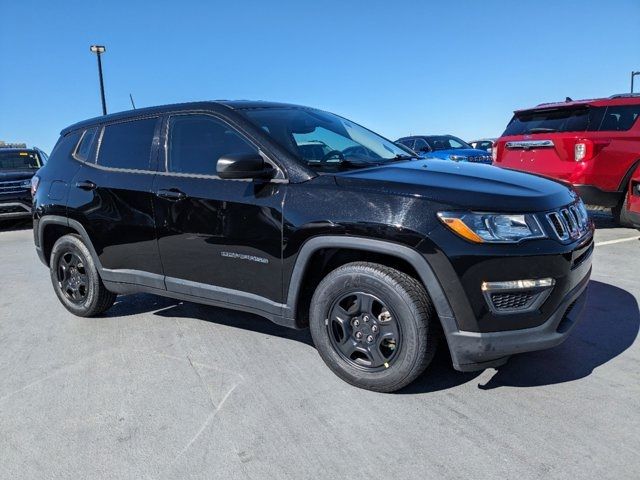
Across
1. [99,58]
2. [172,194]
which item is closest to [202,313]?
[172,194]

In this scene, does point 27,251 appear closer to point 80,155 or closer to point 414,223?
point 80,155

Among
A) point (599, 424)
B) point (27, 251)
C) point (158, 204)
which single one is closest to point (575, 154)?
point (599, 424)

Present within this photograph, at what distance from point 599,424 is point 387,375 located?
1097mm

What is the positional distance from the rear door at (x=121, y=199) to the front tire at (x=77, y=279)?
0.74 feet

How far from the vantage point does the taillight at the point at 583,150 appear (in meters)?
7.14

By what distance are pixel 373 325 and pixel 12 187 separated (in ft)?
34.8

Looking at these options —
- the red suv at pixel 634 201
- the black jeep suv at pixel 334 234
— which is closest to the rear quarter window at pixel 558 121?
the red suv at pixel 634 201

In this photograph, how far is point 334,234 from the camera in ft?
9.62

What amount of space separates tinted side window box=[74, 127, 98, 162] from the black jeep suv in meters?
0.04

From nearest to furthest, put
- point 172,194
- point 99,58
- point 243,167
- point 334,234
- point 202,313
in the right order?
point 334,234 → point 243,167 → point 172,194 → point 202,313 → point 99,58

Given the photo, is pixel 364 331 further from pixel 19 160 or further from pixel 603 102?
pixel 19 160

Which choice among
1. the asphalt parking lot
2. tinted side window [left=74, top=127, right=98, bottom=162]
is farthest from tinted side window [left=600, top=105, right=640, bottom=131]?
tinted side window [left=74, top=127, right=98, bottom=162]

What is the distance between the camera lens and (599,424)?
2617 millimetres

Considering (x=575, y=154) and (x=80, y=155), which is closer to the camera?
(x=80, y=155)
